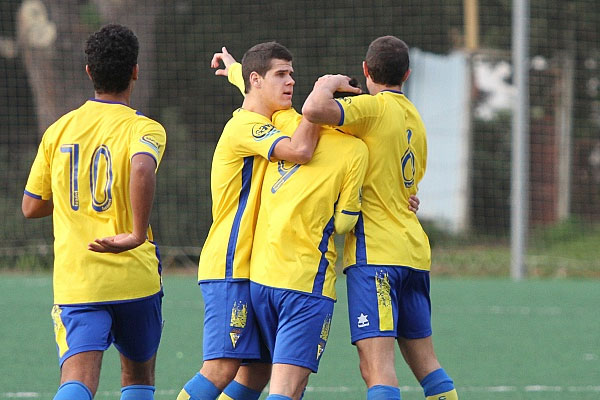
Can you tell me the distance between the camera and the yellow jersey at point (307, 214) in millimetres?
4082

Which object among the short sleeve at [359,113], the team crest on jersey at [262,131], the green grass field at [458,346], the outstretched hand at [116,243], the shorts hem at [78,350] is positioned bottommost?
the green grass field at [458,346]

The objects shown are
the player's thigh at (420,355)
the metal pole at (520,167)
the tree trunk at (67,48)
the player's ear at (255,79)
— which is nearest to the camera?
the player's ear at (255,79)

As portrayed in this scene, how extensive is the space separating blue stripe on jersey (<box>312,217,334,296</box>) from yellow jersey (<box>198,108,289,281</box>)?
1.00 ft

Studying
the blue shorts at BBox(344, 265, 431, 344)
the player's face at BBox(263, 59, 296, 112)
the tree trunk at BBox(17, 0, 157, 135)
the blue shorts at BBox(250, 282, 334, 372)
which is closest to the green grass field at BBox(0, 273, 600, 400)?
the blue shorts at BBox(344, 265, 431, 344)

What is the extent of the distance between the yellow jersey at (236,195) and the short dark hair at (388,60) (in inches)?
20.5

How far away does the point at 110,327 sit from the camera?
402cm

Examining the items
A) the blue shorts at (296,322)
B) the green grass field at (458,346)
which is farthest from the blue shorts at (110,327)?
the green grass field at (458,346)

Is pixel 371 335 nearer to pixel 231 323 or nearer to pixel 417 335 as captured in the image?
pixel 417 335

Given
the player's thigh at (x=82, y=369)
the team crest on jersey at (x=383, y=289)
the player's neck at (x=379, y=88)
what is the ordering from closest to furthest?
1. the player's thigh at (x=82, y=369)
2. the team crest on jersey at (x=383, y=289)
3. the player's neck at (x=379, y=88)

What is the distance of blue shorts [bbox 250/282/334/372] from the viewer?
4020 millimetres

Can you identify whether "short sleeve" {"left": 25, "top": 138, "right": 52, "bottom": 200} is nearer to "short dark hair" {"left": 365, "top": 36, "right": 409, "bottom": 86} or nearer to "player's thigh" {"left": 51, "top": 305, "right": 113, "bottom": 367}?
"player's thigh" {"left": 51, "top": 305, "right": 113, "bottom": 367}

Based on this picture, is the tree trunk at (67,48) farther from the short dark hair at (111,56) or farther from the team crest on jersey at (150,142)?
the team crest on jersey at (150,142)

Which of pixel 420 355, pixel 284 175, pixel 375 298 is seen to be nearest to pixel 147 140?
pixel 284 175

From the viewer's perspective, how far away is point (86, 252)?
3.98 m
